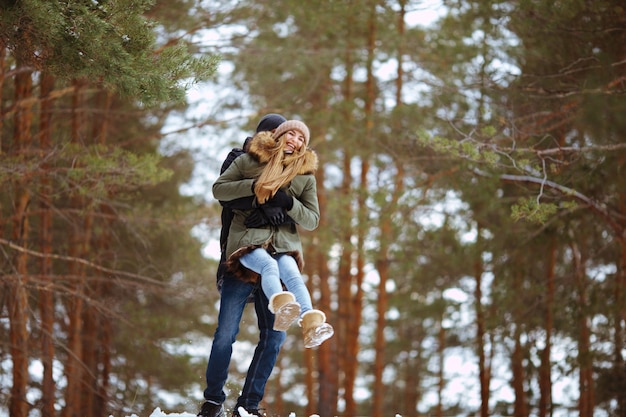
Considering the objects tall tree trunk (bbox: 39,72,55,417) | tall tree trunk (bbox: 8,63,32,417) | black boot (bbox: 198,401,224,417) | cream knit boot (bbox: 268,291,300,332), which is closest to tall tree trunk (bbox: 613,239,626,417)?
cream knit boot (bbox: 268,291,300,332)

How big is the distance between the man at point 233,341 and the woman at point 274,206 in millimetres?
85

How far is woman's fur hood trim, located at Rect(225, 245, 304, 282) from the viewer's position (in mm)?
4688

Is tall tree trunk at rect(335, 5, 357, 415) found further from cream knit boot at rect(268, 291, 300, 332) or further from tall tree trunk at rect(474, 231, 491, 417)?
cream knit boot at rect(268, 291, 300, 332)

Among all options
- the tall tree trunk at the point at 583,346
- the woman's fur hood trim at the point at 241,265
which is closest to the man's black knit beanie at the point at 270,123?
the woman's fur hood trim at the point at 241,265

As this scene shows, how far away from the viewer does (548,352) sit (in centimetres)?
1120

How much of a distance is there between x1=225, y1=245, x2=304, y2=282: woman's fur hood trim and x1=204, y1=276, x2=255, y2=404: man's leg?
2.1 inches

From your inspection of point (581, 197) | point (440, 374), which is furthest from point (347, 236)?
point (440, 374)

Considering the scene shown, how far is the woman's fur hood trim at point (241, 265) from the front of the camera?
469cm

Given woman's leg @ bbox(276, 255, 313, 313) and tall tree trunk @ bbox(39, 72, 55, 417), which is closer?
woman's leg @ bbox(276, 255, 313, 313)

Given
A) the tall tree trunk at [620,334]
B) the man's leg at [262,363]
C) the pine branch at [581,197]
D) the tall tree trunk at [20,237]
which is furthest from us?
the tall tree trunk at [620,334]

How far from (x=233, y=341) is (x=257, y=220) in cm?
79

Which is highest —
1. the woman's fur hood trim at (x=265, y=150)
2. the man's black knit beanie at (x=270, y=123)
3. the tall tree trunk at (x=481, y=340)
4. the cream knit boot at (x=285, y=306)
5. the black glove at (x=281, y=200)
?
the tall tree trunk at (x=481, y=340)

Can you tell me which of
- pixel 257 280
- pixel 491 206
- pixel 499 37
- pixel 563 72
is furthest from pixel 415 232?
pixel 257 280

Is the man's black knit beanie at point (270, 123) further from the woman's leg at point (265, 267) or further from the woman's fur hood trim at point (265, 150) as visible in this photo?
the woman's leg at point (265, 267)
